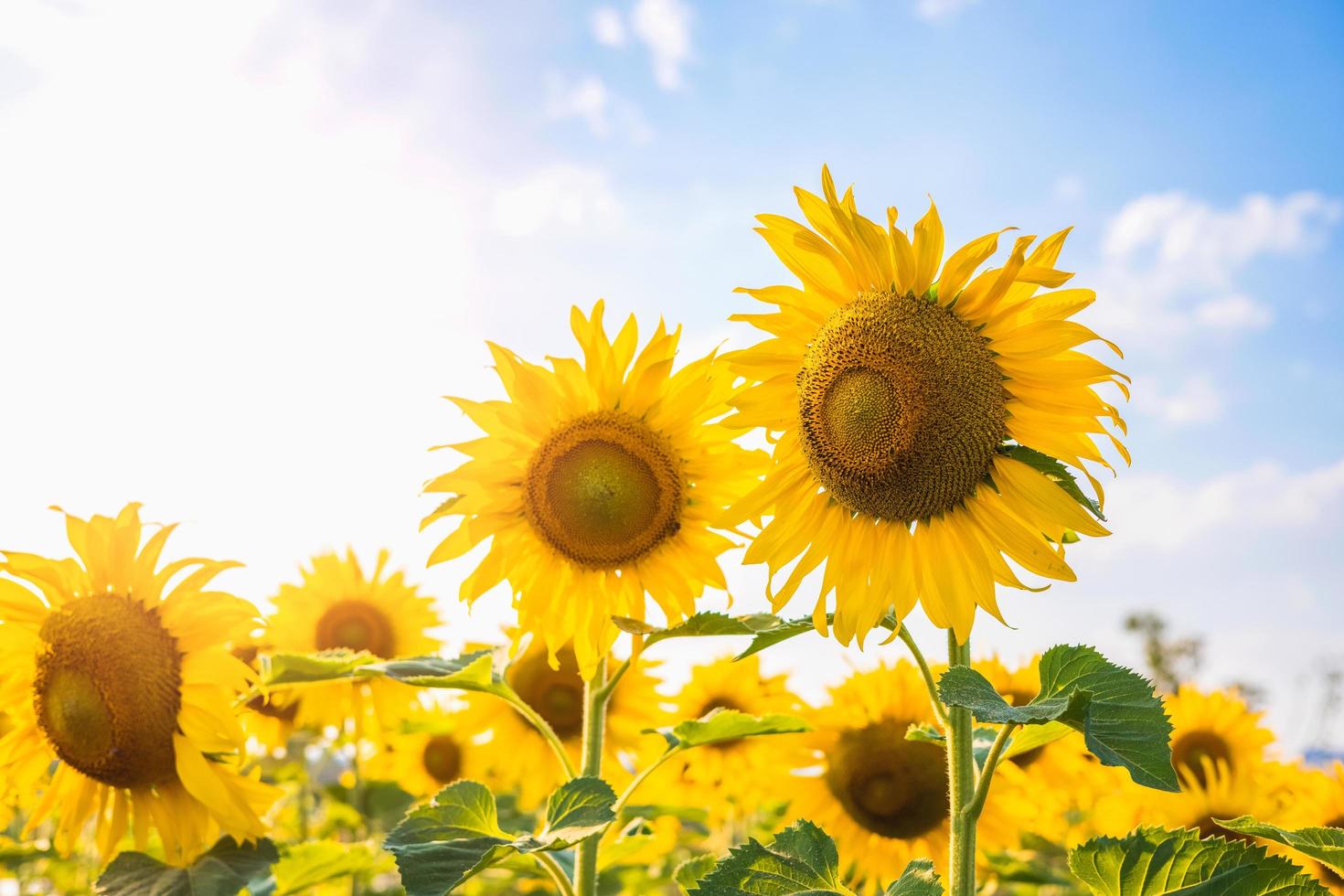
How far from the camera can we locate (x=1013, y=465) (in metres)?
2.37

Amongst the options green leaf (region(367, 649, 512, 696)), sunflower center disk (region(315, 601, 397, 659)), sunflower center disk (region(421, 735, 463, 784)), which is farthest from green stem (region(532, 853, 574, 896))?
sunflower center disk (region(421, 735, 463, 784))

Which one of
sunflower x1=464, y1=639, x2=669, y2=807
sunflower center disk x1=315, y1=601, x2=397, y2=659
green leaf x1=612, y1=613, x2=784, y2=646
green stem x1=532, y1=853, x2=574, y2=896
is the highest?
sunflower center disk x1=315, y1=601, x2=397, y2=659

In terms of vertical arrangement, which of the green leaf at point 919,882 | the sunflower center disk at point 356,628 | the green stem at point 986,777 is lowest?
the green leaf at point 919,882

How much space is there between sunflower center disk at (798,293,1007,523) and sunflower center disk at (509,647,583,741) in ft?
8.58

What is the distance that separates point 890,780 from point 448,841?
6.41ft

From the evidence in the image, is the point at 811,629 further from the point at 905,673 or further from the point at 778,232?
the point at 905,673

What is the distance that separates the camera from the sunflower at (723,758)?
16.8 feet

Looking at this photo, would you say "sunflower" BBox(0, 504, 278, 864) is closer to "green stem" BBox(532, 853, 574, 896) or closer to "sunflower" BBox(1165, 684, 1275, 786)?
"green stem" BBox(532, 853, 574, 896)

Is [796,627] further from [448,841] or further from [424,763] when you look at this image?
[424,763]

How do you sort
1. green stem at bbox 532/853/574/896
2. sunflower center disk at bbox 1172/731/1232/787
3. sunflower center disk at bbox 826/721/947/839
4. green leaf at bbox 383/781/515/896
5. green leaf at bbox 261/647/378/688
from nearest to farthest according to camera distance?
green leaf at bbox 383/781/515/896, green stem at bbox 532/853/574/896, green leaf at bbox 261/647/378/688, sunflower center disk at bbox 826/721/947/839, sunflower center disk at bbox 1172/731/1232/787

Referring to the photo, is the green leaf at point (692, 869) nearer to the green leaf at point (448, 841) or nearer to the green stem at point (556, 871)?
the green stem at point (556, 871)

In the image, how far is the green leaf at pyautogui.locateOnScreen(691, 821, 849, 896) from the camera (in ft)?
7.11

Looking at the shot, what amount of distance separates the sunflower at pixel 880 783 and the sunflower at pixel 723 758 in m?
0.86

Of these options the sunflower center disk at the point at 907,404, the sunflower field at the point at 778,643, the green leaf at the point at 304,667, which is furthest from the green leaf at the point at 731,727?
the green leaf at the point at 304,667
